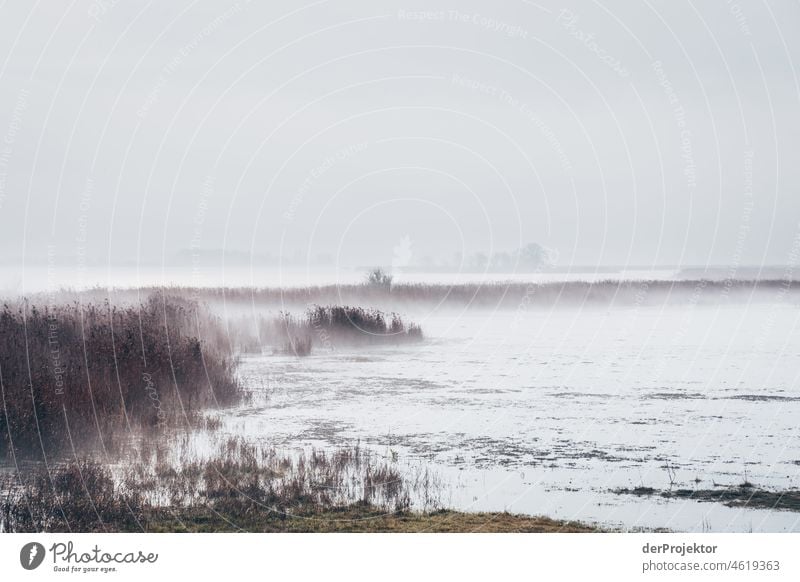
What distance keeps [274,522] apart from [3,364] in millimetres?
6261

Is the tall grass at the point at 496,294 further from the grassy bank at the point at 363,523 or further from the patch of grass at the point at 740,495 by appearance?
the patch of grass at the point at 740,495

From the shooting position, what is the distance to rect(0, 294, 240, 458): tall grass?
400 inches

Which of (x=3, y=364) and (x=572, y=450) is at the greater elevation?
(x=3, y=364)

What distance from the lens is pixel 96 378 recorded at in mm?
12086

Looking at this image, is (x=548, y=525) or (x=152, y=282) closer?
(x=548, y=525)

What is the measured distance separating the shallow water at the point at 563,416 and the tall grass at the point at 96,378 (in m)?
1.10

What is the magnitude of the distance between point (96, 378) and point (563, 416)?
747 cm

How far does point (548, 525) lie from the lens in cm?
796

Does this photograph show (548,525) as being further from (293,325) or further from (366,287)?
(366,287)

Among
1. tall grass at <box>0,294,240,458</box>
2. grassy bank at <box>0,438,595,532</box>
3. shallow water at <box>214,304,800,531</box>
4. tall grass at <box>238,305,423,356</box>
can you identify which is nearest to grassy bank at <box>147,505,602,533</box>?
grassy bank at <box>0,438,595,532</box>

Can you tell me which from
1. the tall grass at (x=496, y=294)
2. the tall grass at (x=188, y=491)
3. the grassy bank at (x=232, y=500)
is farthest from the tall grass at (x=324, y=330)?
the grassy bank at (x=232, y=500)

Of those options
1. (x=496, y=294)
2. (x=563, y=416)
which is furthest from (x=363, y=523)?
(x=496, y=294)

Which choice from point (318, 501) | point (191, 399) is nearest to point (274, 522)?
point (318, 501)

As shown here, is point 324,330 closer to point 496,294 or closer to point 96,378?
point 96,378
